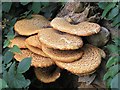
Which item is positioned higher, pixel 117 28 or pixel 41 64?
pixel 117 28

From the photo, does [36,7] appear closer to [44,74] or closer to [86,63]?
[44,74]

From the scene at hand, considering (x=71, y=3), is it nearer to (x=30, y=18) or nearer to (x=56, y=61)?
(x=30, y=18)

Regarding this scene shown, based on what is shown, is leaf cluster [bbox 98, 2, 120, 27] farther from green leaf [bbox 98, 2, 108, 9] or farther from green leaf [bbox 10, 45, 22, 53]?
green leaf [bbox 10, 45, 22, 53]

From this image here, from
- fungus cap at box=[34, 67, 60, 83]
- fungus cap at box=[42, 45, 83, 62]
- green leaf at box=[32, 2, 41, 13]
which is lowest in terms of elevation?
fungus cap at box=[34, 67, 60, 83]

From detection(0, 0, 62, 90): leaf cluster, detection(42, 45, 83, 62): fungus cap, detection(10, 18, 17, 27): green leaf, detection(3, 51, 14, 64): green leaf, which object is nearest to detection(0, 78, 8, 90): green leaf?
detection(0, 0, 62, 90): leaf cluster

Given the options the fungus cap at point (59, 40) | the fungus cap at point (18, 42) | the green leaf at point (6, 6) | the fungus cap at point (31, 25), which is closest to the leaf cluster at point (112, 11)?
the fungus cap at point (59, 40)

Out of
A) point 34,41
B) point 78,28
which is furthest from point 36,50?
point 78,28

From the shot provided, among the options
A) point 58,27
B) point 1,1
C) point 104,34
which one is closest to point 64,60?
point 58,27
